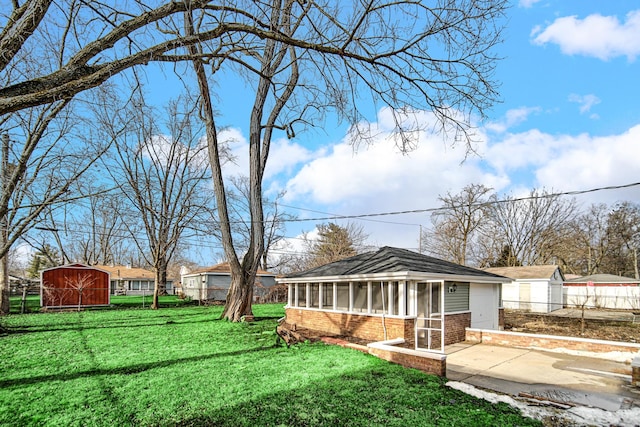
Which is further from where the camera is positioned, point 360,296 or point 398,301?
point 360,296

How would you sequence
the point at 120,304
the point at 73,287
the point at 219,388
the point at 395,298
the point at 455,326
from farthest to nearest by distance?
the point at 120,304 < the point at 73,287 < the point at 455,326 < the point at 395,298 < the point at 219,388

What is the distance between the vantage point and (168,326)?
13383 mm

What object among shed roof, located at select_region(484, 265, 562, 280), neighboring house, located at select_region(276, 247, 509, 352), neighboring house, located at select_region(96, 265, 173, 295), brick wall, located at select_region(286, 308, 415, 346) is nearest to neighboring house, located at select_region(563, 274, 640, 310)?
shed roof, located at select_region(484, 265, 562, 280)

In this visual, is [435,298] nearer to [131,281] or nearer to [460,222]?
[460,222]

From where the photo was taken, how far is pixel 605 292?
25.2 metres

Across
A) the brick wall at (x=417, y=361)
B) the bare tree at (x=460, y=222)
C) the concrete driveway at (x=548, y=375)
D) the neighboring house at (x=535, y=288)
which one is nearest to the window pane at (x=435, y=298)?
the concrete driveway at (x=548, y=375)

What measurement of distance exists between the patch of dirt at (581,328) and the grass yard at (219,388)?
9.35m

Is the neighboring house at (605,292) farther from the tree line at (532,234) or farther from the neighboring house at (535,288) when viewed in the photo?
the tree line at (532,234)

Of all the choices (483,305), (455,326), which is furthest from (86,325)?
(483,305)

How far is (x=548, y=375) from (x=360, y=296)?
205 inches

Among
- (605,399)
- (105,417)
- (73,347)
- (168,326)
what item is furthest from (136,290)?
(605,399)

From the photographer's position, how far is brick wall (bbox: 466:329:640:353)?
29.0ft

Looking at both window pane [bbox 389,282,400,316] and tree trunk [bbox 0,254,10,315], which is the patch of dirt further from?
tree trunk [bbox 0,254,10,315]

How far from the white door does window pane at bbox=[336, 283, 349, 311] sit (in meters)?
3.98
